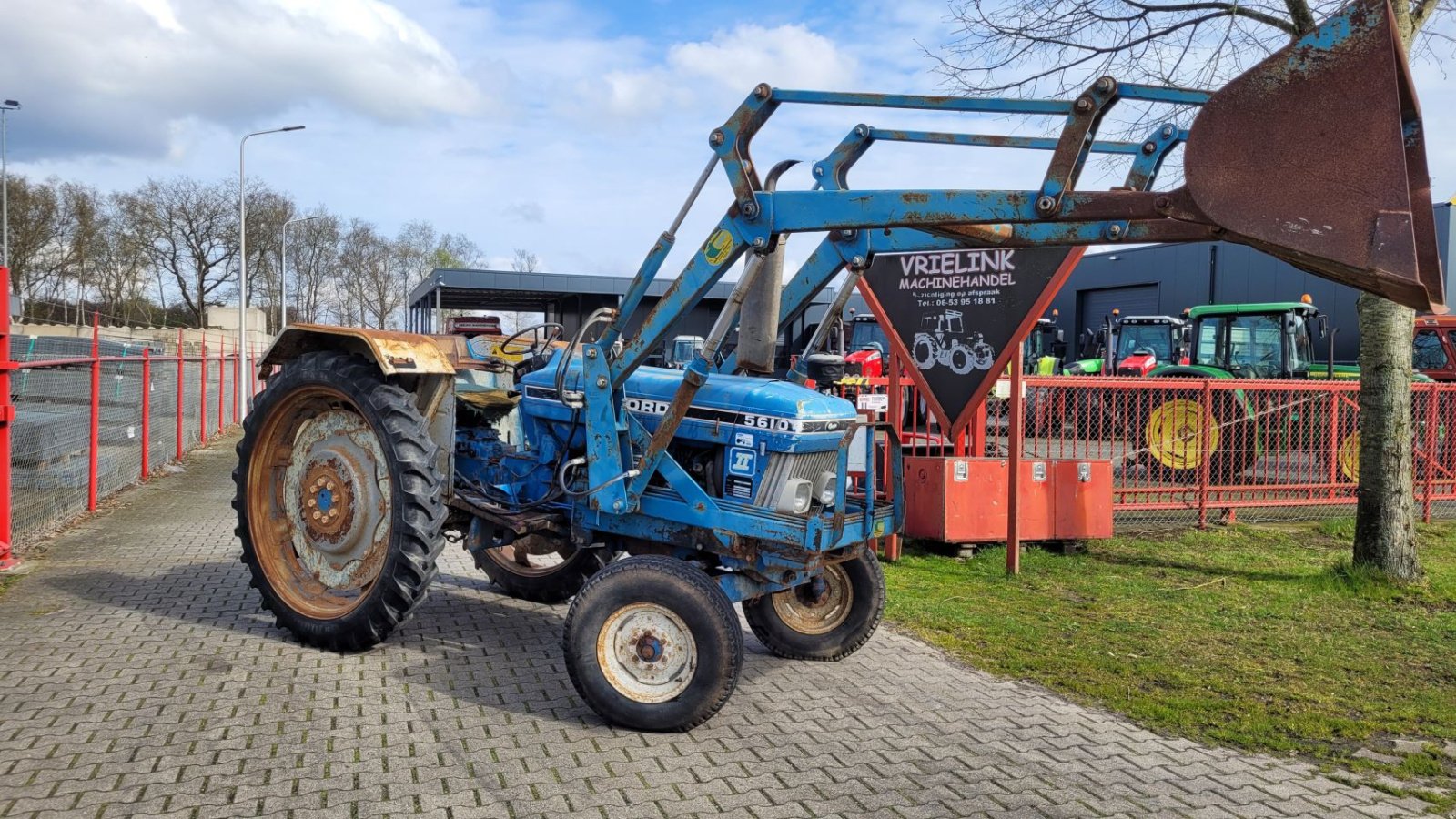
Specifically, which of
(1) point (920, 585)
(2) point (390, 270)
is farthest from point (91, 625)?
(2) point (390, 270)

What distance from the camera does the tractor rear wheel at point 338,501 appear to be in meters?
5.07

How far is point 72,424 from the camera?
30.2 ft

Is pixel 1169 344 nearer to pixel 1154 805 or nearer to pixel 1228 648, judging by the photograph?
pixel 1228 648

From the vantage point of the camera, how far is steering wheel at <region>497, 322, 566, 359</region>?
611 cm

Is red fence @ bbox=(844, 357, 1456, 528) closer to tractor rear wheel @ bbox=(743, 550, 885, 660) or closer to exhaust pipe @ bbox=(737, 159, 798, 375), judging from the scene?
tractor rear wheel @ bbox=(743, 550, 885, 660)

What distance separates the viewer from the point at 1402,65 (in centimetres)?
345

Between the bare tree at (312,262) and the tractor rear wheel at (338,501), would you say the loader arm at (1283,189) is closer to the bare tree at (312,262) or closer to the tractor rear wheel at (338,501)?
the tractor rear wheel at (338,501)

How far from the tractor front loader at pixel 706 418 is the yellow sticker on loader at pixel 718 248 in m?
0.01

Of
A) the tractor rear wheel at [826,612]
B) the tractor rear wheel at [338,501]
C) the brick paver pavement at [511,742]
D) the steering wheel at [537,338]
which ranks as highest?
the steering wheel at [537,338]

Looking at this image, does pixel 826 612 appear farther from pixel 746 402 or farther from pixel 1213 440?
pixel 1213 440

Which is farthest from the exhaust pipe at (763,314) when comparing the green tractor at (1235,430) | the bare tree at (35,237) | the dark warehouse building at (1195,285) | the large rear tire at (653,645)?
the bare tree at (35,237)

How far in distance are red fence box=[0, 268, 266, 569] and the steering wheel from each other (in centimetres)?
332

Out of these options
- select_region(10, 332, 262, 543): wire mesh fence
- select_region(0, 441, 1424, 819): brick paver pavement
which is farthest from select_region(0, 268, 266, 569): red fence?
select_region(0, 441, 1424, 819): brick paver pavement

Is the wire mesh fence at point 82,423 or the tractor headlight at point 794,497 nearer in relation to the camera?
the tractor headlight at point 794,497
